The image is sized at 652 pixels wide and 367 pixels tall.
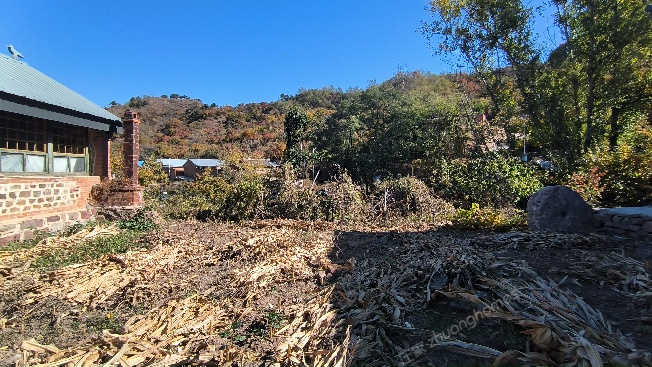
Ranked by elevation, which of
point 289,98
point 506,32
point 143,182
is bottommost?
point 143,182

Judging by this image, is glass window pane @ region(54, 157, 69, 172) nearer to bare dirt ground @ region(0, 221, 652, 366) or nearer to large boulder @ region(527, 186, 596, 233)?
bare dirt ground @ region(0, 221, 652, 366)

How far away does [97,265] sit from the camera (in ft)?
15.2

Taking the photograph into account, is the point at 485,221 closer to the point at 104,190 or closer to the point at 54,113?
the point at 104,190

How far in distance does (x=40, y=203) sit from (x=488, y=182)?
10262 mm

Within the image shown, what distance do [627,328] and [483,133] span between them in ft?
31.6

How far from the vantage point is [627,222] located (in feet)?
18.8

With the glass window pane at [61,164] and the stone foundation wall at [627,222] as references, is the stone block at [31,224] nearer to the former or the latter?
the glass window pane at [61,164]

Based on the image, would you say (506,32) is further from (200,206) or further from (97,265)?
(97,265)

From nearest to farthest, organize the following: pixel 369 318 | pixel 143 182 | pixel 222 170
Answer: pixel 369 318
pixel 222 170
pixel 143 182

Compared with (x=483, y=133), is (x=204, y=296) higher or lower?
lower

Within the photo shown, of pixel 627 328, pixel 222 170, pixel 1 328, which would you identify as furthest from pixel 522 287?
pixel 222 170

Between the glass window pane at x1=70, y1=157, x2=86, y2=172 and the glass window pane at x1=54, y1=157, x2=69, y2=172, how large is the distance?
6.5 inches

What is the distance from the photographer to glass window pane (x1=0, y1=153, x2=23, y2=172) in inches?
251

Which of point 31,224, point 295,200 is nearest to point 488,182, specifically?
point 295,200
